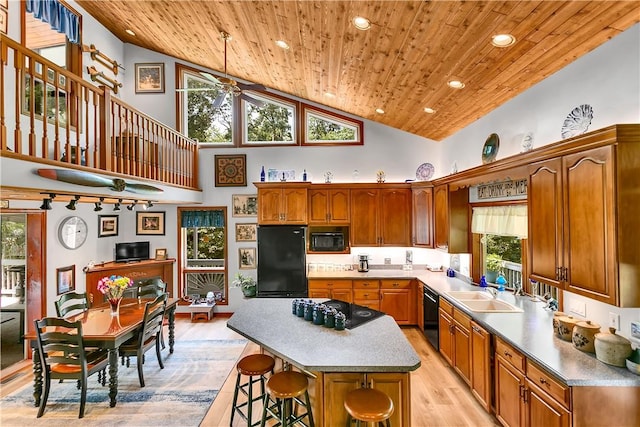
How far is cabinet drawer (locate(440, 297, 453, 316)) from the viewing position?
3646mm

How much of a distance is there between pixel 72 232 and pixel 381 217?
5.01 m

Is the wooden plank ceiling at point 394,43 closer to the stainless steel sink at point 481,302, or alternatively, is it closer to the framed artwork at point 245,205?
the framed artwork at point 245,205

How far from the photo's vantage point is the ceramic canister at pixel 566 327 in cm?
233

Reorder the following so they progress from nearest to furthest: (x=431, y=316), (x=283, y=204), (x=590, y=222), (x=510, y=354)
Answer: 1. (x=590, y=222)
2. (x=510, y=354)
3. (x=431, y=316)
4. (x=283, y=204)

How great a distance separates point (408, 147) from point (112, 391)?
18.2 feet

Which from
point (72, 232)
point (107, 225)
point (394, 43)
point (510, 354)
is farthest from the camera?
point (107, 225)

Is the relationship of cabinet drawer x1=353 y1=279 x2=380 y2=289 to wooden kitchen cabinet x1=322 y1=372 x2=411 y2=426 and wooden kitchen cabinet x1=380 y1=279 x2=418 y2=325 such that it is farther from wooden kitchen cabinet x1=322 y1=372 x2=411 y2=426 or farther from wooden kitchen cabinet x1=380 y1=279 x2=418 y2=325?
wooden kitchen cabinet x1=322 y1=372 x2=411 y2=426

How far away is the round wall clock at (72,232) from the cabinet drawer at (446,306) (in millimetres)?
5544

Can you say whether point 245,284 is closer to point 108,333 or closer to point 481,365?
point 108,333

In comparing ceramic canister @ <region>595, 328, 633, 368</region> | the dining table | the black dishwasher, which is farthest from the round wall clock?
ceramic canister @ <region>595, 328, 633, 368</region>

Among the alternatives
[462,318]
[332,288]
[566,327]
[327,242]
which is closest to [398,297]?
[332,288]

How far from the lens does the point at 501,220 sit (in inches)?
147

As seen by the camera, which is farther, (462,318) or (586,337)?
(462,318)

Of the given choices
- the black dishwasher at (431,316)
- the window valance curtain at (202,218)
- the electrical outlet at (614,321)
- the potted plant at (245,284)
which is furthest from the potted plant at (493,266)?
the window valance curtain at (202,218)
